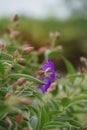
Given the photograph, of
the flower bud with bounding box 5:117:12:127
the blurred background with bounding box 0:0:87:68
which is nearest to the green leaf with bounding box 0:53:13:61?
the flower bud with bounding box 5:117:12:127

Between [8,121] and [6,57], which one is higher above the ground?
[6,57]

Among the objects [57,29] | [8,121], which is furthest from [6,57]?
[57,29]

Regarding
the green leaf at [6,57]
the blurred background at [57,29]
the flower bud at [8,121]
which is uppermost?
the blurred background at [57,29]

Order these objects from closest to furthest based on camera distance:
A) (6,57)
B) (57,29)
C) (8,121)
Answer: (8,121), (6,57), (57,29)

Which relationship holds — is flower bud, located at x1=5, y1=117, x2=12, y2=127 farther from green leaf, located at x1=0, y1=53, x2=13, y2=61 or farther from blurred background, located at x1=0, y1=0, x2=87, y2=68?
blurred background, located at x1=0, y1=0, x2=87, y2=68

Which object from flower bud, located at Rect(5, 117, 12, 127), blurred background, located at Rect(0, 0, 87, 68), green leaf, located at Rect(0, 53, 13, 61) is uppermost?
blurred background, located at Rect(0, 0, 87, 68)

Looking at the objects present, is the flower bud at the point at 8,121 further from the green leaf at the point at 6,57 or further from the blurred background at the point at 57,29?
the blurred background at the point at 57,29

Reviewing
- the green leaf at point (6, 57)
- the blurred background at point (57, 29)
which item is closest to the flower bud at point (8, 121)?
the green leaf at point (6, 57)

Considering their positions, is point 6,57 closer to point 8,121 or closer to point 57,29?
Result: point 8,121

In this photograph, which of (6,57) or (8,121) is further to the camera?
(6,57)

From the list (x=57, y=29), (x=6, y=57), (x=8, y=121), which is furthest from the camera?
(x=57, y=29)

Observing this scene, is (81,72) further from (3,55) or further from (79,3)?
(79,3)
